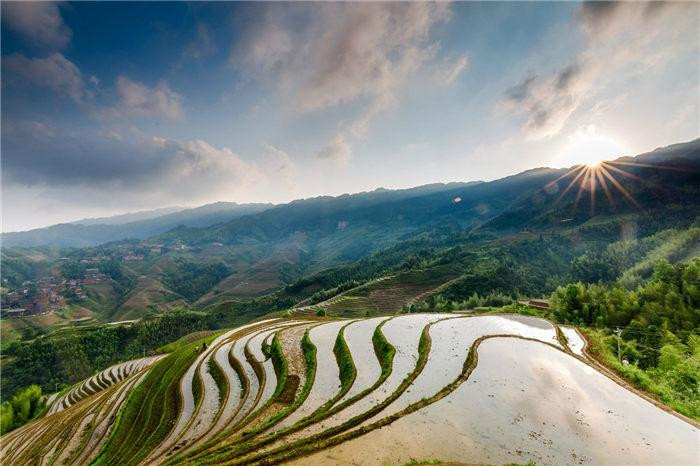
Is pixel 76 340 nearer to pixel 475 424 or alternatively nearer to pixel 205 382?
pixel 205 382

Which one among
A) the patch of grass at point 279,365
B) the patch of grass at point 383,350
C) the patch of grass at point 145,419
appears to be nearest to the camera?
the patch of grass at point 145,419

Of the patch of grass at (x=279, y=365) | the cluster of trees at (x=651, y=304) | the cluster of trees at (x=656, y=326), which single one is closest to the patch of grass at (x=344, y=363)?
the patch of grass at (x=279, y=365)

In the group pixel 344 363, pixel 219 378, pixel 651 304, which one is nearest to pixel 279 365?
pixel 219 378

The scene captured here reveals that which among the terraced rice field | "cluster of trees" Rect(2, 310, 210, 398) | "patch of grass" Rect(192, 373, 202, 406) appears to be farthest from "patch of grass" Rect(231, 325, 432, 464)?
"cluster of trees" Rect(2, 310, 210, 398)

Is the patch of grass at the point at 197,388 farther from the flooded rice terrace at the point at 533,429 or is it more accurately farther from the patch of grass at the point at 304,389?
the flooded rice terrace at the point at 533,429

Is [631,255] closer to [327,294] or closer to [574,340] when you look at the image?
[574,340]

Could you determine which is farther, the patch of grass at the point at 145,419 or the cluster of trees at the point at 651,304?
the cluster of trees at the point at 651,304

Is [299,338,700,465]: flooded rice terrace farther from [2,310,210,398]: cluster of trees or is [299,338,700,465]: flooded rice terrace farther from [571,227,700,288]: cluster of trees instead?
[2,310,210,398]: cluster of trees
